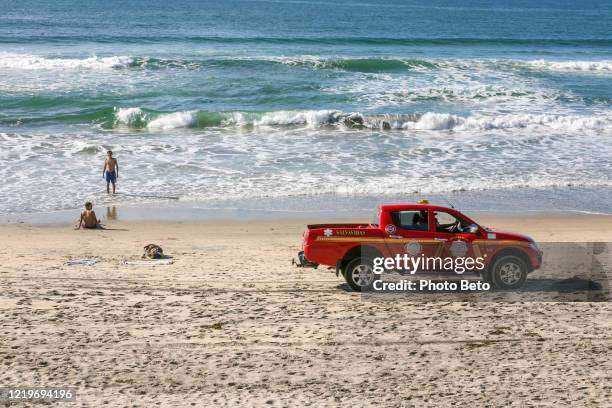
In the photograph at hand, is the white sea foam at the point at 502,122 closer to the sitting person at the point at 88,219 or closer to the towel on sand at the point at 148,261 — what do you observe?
the sitting person at the point at 88,219

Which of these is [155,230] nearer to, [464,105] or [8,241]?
[8,241]

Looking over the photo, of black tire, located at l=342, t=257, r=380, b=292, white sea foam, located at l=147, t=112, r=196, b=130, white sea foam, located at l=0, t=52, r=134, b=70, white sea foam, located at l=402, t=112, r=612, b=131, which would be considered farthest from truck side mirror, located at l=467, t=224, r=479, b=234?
white sea foam, located at l=0, t=52, r=134, b=70

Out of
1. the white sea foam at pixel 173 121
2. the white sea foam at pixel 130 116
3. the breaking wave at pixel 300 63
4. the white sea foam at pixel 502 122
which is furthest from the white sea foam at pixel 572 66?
the white sea foam at pixel 130 116

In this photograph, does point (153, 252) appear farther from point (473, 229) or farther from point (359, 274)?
point (473, 229)

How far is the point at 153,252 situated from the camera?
15.5 metres

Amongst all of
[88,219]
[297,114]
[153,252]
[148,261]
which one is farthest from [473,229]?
[297,114]

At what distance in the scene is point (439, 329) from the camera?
37.6 feet

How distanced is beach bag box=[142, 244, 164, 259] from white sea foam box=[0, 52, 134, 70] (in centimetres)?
2960

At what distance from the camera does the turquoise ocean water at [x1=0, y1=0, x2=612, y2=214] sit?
22.6 meters

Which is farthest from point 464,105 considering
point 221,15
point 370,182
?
point 221,15

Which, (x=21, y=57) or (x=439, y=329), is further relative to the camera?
(x=21, y=57)

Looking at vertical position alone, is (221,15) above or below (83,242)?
above

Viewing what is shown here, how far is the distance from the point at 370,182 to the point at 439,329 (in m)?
11.7

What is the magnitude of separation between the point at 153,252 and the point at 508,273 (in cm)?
635
